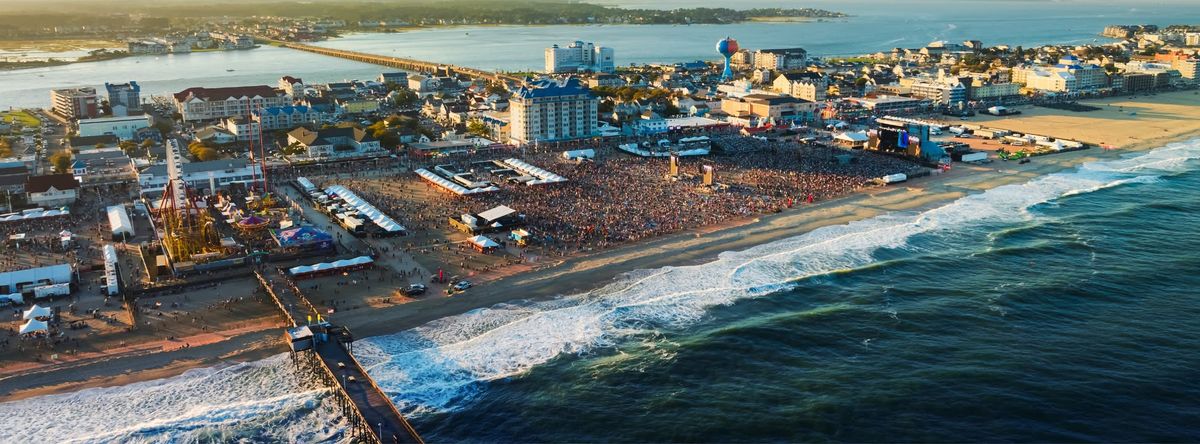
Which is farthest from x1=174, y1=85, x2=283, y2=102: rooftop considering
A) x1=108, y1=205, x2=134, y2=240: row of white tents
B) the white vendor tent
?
x1=108, y1=205, x2=134, y2=240: row of white tents

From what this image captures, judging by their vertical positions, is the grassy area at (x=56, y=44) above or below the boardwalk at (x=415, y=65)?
above

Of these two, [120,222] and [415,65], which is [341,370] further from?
[415,65]

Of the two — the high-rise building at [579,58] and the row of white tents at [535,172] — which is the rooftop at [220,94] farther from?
the high-rise building at [579,58]

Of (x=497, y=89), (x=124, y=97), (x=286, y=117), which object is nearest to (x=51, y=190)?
(x=286, y=117)

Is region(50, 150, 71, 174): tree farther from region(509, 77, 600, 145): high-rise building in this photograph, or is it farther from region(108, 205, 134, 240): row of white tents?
region(509, 77, 600, 145): high-rise building

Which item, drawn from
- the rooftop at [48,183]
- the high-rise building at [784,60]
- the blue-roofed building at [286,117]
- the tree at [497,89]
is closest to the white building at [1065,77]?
the high-rise building at [784,60]
